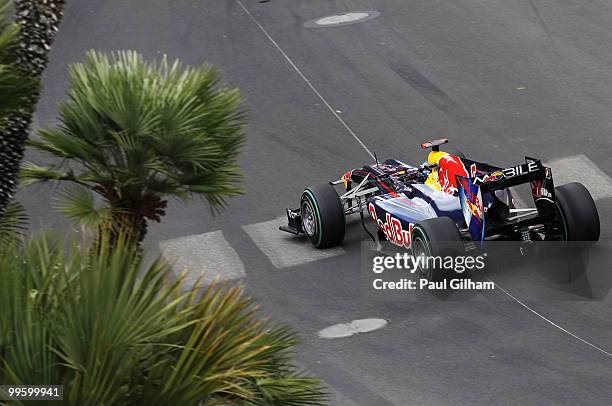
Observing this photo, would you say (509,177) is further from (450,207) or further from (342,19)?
(342,19)

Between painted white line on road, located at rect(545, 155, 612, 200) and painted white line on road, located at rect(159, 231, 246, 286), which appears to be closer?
painted white line on road, located at rect(159, 231, 246, 286)

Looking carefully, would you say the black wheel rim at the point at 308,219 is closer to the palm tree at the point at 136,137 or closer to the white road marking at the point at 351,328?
the white road marking at the point at 351,328

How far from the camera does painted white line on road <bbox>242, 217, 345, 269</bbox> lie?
555 inches

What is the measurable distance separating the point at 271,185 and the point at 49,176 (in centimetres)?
810

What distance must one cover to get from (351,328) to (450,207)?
1890 mm

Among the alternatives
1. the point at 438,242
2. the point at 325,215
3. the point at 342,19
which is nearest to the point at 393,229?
the point at 325,215

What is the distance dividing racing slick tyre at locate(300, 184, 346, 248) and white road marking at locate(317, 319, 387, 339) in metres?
1.75

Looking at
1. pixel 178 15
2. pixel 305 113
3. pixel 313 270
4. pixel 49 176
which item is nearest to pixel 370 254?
pixel 313 270

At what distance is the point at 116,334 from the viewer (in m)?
5.43

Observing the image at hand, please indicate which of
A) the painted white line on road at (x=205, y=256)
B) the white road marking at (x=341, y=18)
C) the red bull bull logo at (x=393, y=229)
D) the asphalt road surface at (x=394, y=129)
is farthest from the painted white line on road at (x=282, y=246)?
the white road marking at (x=341, y=18)

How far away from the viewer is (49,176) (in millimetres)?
8289

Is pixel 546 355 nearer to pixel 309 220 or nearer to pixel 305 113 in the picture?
pixel 309 220

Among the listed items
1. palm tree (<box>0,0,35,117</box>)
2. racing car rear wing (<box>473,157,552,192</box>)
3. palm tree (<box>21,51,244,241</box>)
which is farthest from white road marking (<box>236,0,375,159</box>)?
palm tree (<box>0,0,35,117</box>)

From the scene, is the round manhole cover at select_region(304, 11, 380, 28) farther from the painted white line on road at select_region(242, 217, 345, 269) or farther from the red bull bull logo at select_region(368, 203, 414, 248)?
the red bull bull logo at select_region(368, 203, 414, 248)
